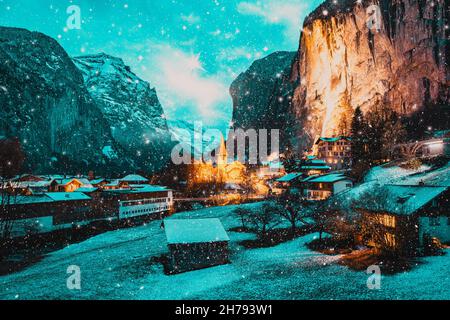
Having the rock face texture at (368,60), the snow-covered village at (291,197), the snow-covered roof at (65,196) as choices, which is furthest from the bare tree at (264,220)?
the rock face texture at (368,60)

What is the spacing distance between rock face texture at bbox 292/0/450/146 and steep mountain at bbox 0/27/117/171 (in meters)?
102

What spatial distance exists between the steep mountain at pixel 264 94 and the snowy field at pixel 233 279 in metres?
89.2

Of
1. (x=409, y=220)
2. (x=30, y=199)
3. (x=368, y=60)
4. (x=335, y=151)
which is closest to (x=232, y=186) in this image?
(x=335, y=151)

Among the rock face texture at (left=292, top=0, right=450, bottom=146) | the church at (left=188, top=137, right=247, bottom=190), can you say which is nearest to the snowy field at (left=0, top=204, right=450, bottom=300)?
the church at (left=188, top=137, right=247, bottom=190)

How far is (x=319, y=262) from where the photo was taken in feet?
71.1

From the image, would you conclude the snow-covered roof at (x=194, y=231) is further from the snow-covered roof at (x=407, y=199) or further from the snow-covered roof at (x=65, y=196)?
the snow-covered roof at (x=65, y=196)

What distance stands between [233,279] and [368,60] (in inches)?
2796

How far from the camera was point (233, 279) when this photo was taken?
63.1 feet

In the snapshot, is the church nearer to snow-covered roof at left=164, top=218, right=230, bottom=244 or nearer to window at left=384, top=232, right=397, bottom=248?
snow-covered roof at left=164, top=218, right=230, bottom=244

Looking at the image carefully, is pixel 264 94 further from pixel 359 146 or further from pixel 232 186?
pixel 359 146

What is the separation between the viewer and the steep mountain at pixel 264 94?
11595cm

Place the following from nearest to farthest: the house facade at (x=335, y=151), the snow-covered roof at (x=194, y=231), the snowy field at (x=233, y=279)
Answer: the snowy field at (x=233, y=279) → the snow-covered roof at (x=194, y=231) → the house facade at (x=335, y=151)
